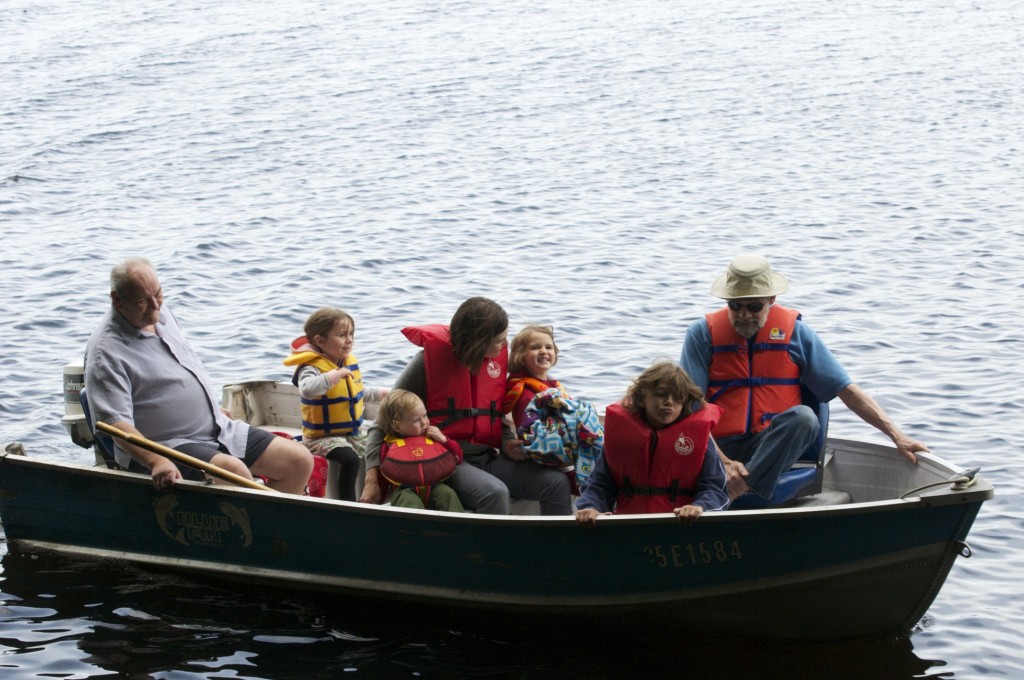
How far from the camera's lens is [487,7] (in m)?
27.3

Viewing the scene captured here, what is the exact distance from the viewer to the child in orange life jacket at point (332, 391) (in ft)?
19.8

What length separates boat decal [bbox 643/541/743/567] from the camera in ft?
16.8

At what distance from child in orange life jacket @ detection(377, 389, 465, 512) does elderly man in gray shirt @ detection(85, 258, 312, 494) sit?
1.75 ft

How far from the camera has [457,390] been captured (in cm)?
572

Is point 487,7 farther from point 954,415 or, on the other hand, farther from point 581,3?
point 954,415

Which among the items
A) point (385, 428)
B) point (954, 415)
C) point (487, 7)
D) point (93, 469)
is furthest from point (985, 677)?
point (487, 7)

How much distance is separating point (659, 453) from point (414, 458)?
1.08m

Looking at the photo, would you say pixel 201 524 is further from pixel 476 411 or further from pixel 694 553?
pixel 694 553

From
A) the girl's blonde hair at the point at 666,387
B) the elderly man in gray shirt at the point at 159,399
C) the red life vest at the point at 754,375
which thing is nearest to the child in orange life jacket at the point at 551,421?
the girl's blonde hair at the point at 666,387

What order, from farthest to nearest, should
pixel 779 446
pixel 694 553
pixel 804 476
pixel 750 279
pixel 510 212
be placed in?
pixel 510 212, pixel 804 476, pixel 750 279, pixel 779 446, pixel 694 553

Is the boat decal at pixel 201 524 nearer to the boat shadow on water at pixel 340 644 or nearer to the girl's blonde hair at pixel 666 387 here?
the boat shadow on water at pixel 340 644

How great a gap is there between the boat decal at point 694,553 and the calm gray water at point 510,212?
1.74 feet

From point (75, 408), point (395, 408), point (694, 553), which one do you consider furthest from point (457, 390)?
point (75, 408)

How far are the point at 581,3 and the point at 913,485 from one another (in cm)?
2323
